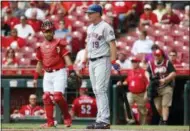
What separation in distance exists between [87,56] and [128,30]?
877cm

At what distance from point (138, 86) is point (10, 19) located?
18.9ft

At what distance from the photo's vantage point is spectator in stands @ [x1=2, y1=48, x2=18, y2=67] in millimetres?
18266

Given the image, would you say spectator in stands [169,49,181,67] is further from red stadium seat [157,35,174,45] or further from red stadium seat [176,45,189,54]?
red stadium seat [157,35,174,45]

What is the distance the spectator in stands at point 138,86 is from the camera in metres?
16.4

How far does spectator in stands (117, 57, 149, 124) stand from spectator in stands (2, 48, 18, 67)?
9.82 feet

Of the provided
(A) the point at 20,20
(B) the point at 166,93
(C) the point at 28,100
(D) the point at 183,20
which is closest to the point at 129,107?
(B) the point at 166,93

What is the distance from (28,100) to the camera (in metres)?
→ 17.4

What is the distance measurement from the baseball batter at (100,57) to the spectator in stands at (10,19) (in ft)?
30.7

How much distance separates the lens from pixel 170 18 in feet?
64.3

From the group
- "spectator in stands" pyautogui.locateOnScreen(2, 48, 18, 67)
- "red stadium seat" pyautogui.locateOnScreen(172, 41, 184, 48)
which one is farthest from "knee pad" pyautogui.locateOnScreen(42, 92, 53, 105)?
"red stadium seat" pyautogui.locateOnScreen(172, 41, 184, 48)

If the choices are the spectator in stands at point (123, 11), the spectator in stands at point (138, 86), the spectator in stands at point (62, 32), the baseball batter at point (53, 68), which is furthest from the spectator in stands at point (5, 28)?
the baseball batter at point (53, 68)

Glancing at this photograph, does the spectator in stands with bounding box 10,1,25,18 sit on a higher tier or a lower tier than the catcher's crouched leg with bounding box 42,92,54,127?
higher

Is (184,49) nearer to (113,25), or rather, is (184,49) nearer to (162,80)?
(113,25)

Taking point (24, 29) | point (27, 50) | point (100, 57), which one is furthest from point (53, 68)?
point (24, 29)
